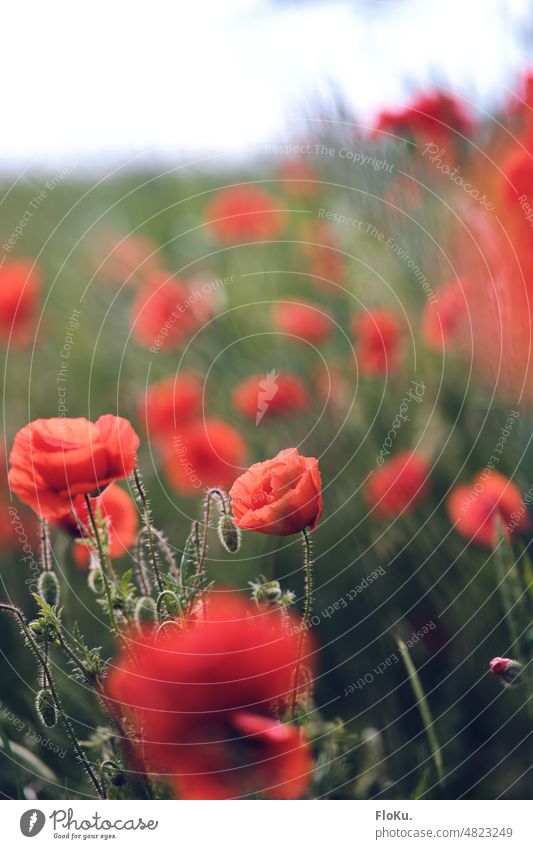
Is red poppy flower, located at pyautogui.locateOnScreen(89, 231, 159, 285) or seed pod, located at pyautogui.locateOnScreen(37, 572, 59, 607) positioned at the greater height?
red poppy flower, located at pyautogui.locateOnScreen(89, 231, 159, 285)

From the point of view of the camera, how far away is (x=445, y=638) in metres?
0.83

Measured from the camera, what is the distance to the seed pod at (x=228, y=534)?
0.58 metres

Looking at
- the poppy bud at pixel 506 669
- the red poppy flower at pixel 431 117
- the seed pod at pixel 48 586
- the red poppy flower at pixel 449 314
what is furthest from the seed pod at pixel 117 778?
the red poppy flower at pixel 431 117

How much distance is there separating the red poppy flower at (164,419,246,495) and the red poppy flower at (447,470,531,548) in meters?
0.26

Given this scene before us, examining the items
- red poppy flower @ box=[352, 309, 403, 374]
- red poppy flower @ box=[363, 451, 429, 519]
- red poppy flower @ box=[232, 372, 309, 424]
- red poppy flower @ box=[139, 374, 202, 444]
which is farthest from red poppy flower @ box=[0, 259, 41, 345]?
red poppy flower @ box=[363, 451, 429, 519]

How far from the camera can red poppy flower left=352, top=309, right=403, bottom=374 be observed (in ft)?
3.67

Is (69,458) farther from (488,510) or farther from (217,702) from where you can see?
(488,510)

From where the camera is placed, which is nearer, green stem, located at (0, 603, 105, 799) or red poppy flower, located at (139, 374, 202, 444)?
green stem, located at (0, 603, 105, 799)

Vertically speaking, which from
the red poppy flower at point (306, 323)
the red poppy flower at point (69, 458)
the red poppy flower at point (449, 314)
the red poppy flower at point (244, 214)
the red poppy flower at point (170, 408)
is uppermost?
the red poppy flower at point (244, 214)

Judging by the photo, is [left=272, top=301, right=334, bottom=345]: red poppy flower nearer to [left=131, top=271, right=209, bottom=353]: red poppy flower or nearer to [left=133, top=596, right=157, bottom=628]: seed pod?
[left=131, top=271, right=209, bottom=353]: red poppy flower

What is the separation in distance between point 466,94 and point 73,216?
126 cm

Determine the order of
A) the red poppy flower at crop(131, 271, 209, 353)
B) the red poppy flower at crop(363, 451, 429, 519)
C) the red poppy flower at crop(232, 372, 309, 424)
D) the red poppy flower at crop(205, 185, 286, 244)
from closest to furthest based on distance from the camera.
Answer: the red poppy flower at crop(363, 451, 429, 519) < the red poppy flower at crop(232, 372, 309, 424) < the red poppy flower at crop(131, 271, 209, 353) < the red poppy flower at crop(205, 185, 286, 244)

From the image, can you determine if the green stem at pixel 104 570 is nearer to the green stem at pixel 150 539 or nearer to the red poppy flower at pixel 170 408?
the green stem at pixel 150 539

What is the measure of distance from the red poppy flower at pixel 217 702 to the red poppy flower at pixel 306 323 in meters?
0.66
